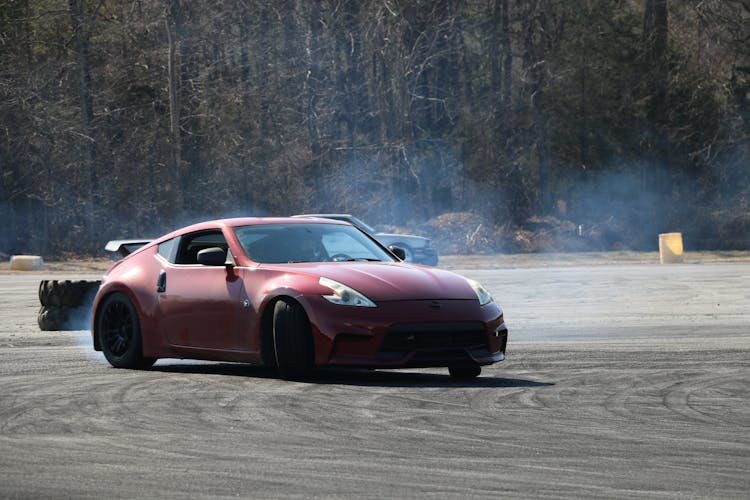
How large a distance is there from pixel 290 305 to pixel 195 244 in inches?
75.7

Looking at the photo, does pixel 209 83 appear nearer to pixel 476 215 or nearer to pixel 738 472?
pixel 476 215

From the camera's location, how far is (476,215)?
5312 centimetres

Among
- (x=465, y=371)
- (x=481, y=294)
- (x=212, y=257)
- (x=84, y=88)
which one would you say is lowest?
(x=465, y=371)

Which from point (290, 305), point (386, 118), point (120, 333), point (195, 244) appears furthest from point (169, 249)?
point (386, 118)

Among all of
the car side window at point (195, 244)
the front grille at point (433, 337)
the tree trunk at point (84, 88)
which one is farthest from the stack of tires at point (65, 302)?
the tree trunk at point (84, 88)

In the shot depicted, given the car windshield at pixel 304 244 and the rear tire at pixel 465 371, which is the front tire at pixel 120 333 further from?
the rear tire at pixel 465 371

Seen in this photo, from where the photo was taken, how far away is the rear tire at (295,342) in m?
11.5

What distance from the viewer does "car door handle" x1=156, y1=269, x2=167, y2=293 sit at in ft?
42.1

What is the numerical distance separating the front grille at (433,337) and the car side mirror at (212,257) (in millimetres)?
1861

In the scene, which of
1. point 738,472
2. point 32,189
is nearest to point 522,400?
point 738,472

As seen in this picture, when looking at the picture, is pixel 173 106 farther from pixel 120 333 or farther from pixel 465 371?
pixel 465 371

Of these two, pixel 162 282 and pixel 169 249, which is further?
pixel 169 249

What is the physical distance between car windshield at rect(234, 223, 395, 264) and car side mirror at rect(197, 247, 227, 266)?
233mm

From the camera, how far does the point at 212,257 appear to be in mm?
12305
